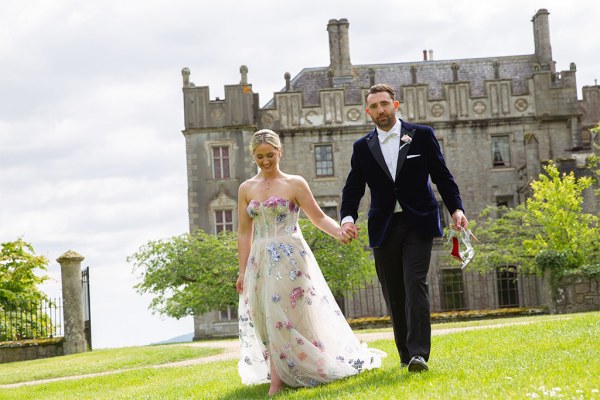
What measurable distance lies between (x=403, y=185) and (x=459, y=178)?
31609 millimetres

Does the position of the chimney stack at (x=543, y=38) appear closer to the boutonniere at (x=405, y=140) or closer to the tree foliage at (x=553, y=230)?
the tree foliage at (x=553, y=230)

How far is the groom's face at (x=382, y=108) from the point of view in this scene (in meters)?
7.97

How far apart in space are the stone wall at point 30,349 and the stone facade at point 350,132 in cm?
1498

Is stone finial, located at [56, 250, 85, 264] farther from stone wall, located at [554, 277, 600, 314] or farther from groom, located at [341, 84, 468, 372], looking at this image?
groom, located at [341, 84, 468, 372]

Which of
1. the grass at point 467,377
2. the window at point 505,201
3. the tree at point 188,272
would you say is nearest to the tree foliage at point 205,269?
the tree at point 188,272

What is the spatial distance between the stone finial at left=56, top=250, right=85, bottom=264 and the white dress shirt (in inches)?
671

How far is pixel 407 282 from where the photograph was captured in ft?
25.5

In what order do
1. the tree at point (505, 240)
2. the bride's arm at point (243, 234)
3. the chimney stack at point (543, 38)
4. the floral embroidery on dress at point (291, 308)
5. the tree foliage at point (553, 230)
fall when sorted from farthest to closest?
the chimney stack at point (543, 38) → the tree at point (505, 240) → the tree foliage at point (553, 230) → the bride's arm at point (243, 234) → the floral embroidery on dress at point (291, 308)

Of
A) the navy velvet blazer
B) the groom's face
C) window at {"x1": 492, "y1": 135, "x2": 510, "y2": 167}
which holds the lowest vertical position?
the navy velvet blazer

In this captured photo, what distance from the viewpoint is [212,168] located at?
38.9m

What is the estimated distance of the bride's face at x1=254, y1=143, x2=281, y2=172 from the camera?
27.5 feet

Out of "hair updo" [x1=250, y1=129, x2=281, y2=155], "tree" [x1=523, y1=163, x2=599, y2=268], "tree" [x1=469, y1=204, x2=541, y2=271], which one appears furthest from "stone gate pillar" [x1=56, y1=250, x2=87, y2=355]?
"hair updo" [x1=250, y1=129, x2=281, y2=155]

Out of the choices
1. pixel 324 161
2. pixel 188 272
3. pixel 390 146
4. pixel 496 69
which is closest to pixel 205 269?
pixel 188 272

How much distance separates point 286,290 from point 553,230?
74.6ft
